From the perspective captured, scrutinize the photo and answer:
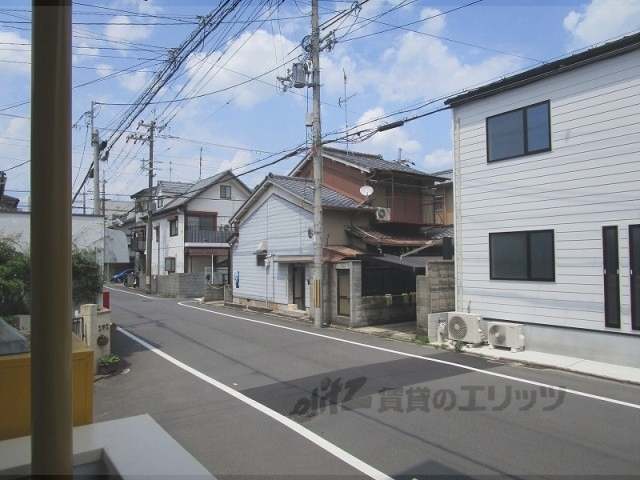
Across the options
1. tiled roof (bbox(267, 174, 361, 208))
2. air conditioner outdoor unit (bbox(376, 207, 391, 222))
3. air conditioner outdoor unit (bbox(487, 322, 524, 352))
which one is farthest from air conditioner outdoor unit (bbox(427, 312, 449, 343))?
air conditioner outdoor unit (bbox(376, 207, 391, 222))

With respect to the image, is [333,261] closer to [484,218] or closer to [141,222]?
[484,218]

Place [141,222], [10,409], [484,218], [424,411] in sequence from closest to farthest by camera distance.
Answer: [10,409] < [424,411] < [484,218] < [141,222]

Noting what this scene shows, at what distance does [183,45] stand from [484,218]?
944 cm

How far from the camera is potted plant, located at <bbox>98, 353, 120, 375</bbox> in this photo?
9492mm

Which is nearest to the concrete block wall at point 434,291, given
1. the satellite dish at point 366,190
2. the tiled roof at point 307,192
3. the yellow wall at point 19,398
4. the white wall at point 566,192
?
the white wall at point 566,192

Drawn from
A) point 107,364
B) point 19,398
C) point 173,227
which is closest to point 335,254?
point 107,364

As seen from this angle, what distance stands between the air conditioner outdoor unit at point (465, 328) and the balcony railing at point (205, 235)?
26403mm

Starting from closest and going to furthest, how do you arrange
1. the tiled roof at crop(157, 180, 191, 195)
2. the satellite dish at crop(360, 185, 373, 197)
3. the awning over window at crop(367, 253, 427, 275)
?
1. the awning over window at crop(367, 253, 427, 275)
2. the satellite dish at crop(360, 185, 373, 197)
3. the tiled roof at crop(157, 180, 191, 195)

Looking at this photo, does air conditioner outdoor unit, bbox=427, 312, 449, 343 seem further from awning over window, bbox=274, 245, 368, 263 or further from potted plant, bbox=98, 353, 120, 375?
potted plant, bbox=98, 353, 120, 375

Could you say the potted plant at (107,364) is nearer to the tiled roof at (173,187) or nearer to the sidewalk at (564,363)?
the sidewalk at (564,363)

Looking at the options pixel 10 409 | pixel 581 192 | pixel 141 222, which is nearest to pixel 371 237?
pixel 581 192

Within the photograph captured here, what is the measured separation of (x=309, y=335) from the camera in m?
14.1

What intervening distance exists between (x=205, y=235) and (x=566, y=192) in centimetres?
2927

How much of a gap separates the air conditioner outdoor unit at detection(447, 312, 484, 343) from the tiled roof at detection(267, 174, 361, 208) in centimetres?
789
